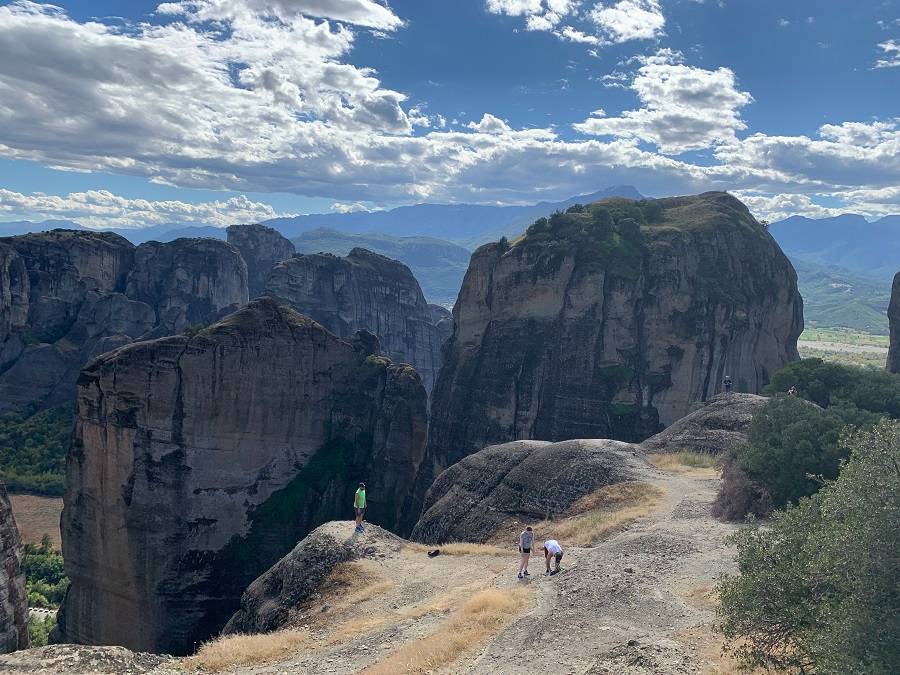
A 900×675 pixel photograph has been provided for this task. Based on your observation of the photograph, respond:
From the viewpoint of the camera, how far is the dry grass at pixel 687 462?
3681 cm

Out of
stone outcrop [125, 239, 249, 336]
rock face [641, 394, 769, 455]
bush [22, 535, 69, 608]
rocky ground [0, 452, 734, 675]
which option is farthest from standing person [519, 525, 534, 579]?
stone outcrop [125, 239, 249, 336]

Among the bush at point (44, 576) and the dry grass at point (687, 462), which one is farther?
the bush at point (44, 576)

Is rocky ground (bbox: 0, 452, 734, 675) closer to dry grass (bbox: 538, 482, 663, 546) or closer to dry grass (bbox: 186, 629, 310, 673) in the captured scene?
dry grass (bbox: 186, 629, 310, 673)

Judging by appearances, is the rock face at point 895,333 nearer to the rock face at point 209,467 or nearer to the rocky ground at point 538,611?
the rock face at point 209,467

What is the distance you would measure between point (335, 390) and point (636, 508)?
31.7 metres

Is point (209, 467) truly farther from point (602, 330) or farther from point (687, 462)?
point (602, 330)

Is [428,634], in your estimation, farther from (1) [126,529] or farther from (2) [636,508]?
(1) [126,529]

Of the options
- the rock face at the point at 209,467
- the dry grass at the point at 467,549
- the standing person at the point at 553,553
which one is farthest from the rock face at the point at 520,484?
the rock face at the point at 209,467

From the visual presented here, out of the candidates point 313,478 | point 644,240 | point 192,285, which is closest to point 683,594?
point 313,478

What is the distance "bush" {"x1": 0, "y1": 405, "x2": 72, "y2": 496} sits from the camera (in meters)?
90.6

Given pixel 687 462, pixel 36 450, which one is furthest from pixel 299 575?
pixel 36 450

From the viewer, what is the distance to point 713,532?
2678 centimetres

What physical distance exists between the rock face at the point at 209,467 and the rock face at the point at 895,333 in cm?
6738

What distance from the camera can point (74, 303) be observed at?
11731 cm
